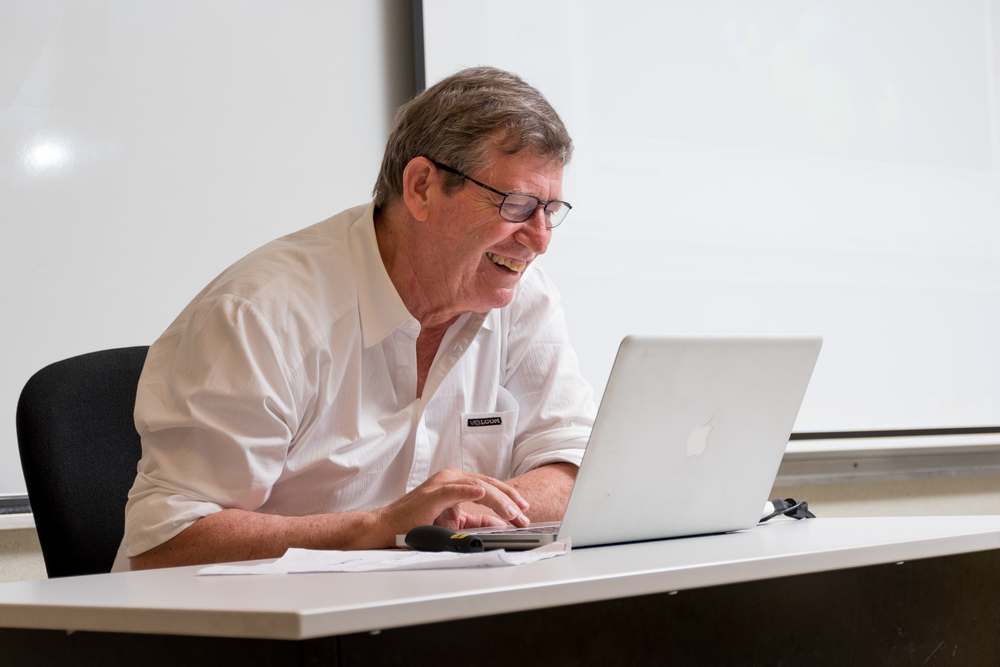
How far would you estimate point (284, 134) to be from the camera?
2055 millimetres

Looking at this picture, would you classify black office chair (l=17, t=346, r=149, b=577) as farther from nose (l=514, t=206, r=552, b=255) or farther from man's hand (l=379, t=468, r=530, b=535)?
nose (l=514, t=206, r=552, b=255)

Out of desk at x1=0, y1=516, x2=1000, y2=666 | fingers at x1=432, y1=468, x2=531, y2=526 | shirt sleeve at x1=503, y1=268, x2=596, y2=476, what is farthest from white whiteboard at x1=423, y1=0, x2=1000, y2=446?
desk at x1=0, y1=516, x2=1000, y2=666

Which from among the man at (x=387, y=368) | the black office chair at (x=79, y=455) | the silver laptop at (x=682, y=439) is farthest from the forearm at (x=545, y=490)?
the black office chair at (x=79, y=455)

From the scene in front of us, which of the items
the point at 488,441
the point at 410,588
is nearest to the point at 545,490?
the point at 488,441

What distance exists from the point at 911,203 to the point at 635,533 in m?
2.33

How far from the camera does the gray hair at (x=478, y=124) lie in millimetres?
1375

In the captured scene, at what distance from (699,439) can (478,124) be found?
62 centimetres

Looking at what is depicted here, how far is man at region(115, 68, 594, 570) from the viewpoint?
1.13 m

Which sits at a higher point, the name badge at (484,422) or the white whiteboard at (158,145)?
the white whiteboard at (158,145)

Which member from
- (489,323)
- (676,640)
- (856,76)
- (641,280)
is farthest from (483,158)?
(856,76)

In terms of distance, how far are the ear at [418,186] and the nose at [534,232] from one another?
145 millimetres

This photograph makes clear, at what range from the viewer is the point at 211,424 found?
1146 millimetres

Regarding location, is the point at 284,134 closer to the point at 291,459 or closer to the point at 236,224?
the point at 236,224

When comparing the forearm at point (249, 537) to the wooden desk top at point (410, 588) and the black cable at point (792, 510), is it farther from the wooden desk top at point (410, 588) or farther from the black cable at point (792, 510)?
the black cable at point (792, 510)
